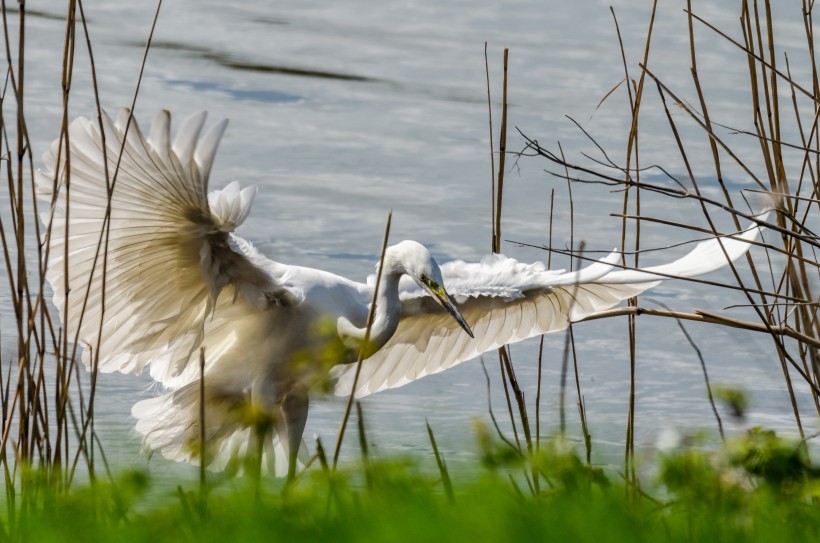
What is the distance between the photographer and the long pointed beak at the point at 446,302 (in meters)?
3.49

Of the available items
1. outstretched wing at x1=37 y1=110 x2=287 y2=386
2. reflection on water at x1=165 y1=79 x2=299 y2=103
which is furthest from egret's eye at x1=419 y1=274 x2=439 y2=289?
reflection on water at x1=165 y1=79 x2=299 y2=103

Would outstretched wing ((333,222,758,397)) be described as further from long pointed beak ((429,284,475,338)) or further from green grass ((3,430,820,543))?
green grass ((3,430,820,543))

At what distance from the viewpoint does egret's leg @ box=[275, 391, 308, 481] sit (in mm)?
4159

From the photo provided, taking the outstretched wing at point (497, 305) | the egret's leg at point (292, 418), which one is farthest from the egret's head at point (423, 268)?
the egret's leg at point (292, 418)

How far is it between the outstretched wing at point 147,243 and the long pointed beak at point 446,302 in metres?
0.51

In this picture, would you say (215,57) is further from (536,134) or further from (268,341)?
(268,341)

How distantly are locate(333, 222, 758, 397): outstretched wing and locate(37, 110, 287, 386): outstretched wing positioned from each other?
23.3 inches

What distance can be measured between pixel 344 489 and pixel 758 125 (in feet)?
6.21

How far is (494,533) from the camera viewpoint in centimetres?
115

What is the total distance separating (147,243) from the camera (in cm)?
338

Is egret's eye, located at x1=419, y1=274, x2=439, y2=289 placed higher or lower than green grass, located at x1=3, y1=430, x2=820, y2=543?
lower

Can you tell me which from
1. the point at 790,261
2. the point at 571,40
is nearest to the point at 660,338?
the point at 790,261

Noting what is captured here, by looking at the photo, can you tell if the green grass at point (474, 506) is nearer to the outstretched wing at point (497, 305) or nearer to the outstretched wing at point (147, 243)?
the outstretched wing at point (147, 243)

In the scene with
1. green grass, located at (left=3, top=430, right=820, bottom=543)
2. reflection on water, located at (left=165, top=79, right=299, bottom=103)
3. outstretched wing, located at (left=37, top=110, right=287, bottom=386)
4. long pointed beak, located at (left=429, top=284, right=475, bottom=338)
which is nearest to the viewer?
green grass, located at (left=3, top=430, right=820, bottom=543)
